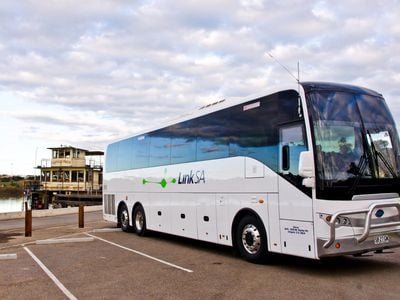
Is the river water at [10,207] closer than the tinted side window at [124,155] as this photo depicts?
No

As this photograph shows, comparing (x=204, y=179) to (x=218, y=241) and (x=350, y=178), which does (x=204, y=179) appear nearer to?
(x=218, y=241)

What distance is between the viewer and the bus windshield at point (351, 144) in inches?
311

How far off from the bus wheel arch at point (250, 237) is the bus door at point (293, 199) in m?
0.68

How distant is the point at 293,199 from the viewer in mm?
8398

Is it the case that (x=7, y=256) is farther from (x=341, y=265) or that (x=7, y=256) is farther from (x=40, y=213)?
(x=40, y=213)

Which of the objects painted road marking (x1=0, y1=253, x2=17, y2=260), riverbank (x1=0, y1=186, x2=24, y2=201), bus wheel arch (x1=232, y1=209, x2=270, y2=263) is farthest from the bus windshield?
riverbank (x1=0, y1=186, x2=24, y2=201)

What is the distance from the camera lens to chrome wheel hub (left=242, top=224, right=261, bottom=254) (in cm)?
937

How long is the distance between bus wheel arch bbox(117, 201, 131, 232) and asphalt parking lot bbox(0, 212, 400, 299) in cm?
388

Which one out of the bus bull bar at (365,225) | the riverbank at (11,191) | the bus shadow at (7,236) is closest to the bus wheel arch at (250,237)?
the bus bull bar at (365,225)

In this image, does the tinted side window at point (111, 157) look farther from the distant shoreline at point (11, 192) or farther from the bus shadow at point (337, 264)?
the distant shoreline at point (11, 192)

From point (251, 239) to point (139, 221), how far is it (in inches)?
265

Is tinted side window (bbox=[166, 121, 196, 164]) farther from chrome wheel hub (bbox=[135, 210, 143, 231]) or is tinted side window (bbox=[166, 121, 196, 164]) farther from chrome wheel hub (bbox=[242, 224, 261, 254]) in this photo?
chrome wheel hub (bbox=[135, 210, 143, 231])

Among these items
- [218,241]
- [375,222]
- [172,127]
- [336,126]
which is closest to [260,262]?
[218,241]

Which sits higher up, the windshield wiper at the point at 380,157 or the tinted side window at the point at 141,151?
the tinted side window at the point at 141,151
